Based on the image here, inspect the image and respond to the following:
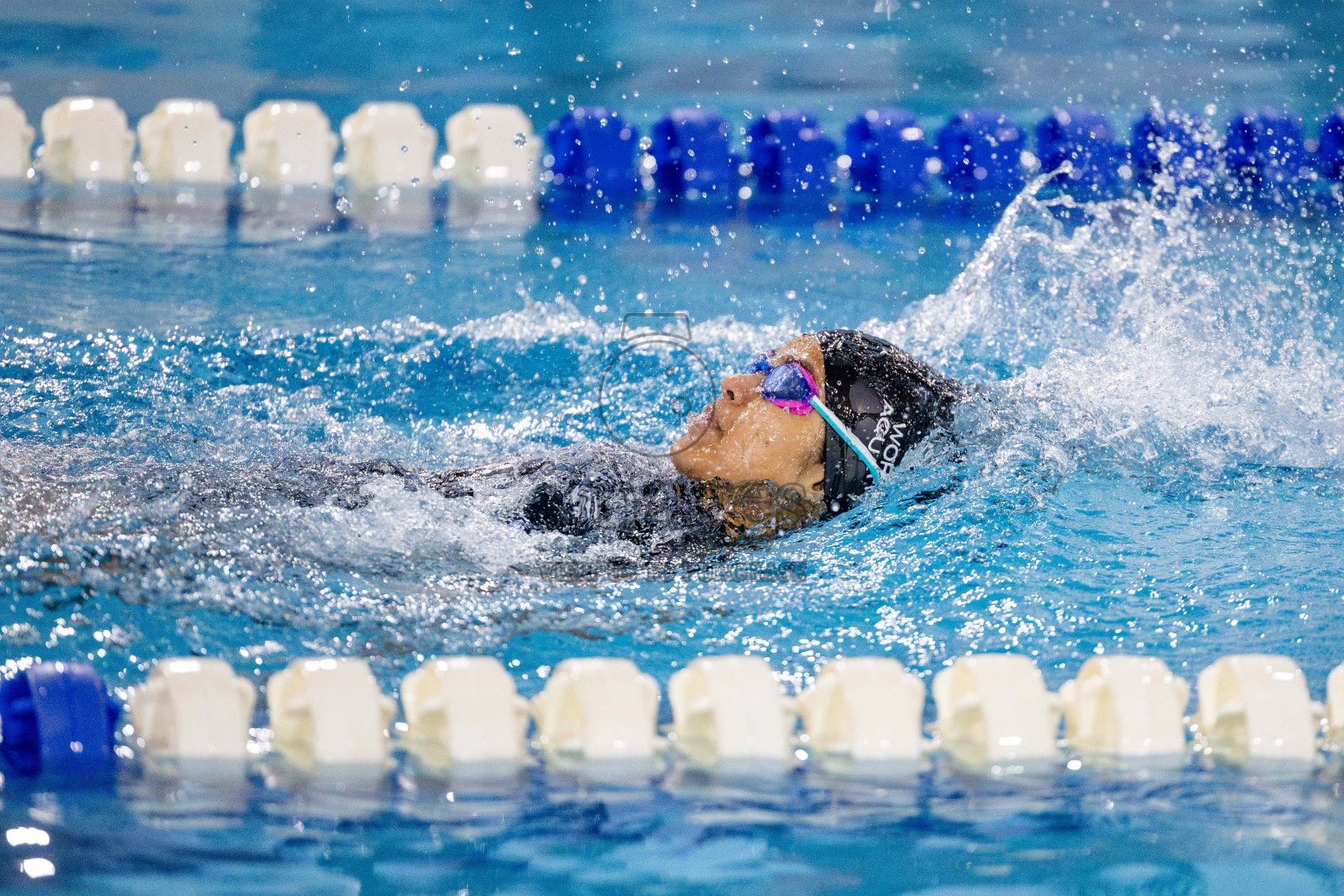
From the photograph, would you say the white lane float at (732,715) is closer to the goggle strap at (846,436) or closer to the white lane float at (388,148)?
the goggle strap at (846,436)

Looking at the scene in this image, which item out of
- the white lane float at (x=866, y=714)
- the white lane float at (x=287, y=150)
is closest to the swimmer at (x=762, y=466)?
the white lane float at (x=866, y=714)

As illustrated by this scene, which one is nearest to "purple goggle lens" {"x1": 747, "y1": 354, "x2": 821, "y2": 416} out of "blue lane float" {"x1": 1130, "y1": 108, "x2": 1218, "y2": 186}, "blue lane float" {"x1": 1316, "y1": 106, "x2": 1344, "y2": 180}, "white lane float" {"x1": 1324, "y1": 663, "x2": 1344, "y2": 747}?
"white lane float" {"x1": 1324, "y1": 663, "x2": 1344, "y2": 747}

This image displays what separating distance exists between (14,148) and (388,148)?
164 cm

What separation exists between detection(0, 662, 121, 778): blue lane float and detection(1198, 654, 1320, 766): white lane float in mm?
1705

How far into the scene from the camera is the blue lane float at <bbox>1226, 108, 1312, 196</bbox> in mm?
6406

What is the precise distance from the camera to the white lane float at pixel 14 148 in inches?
230

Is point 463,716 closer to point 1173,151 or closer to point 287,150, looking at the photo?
point 287,150

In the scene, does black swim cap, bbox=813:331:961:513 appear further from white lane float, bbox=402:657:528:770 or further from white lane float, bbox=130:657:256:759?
white lane float, bbox=130:657:256:759

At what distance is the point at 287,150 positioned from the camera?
6.09 meters

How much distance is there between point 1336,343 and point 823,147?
103 inches

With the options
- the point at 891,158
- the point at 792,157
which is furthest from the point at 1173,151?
the point at 792,157

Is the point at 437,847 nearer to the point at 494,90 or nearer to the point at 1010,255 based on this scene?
the point at 1010,255

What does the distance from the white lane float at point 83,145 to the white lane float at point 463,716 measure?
15.5 feet

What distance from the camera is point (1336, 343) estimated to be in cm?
460
